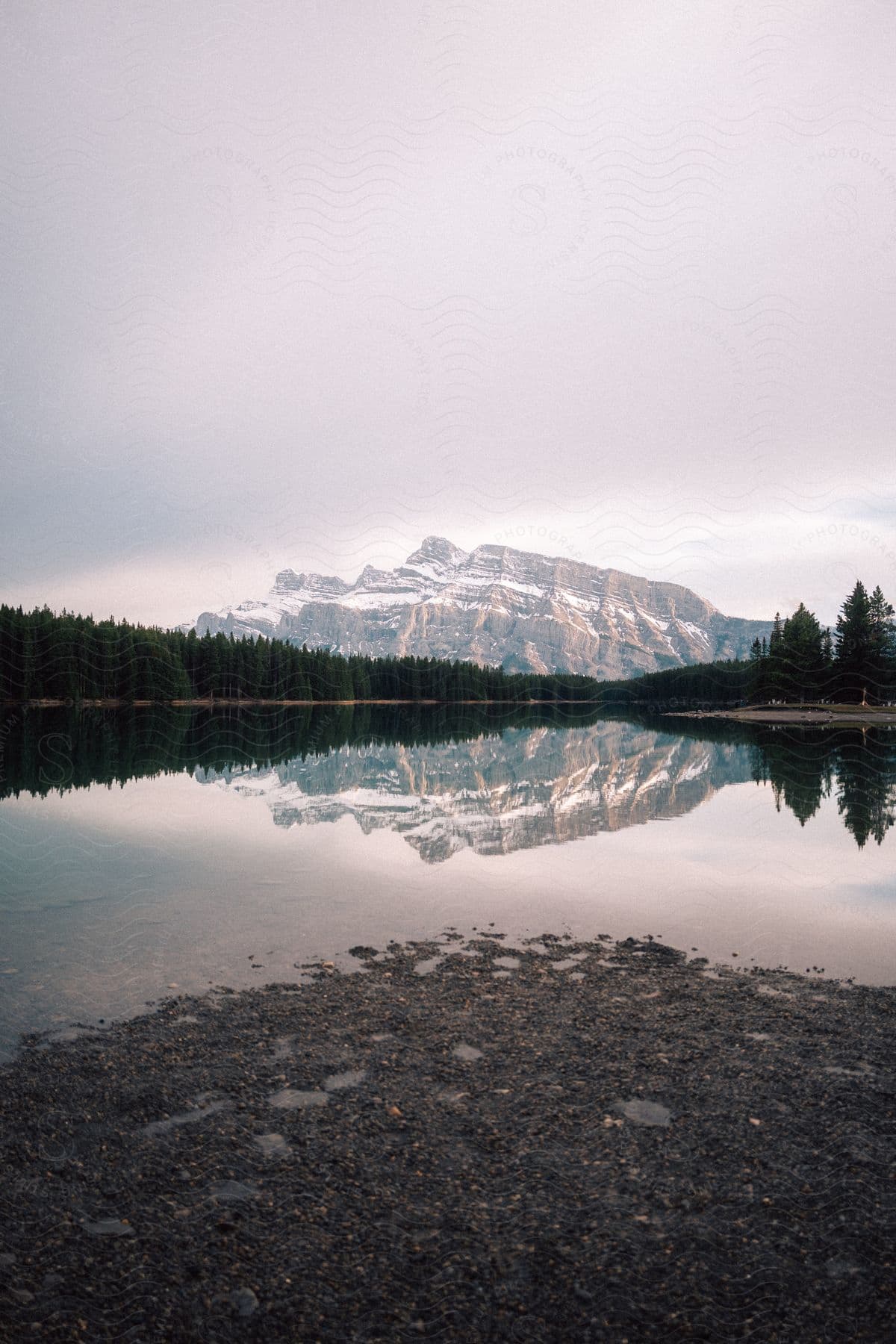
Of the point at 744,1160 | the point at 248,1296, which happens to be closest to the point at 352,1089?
the point at 248,1296

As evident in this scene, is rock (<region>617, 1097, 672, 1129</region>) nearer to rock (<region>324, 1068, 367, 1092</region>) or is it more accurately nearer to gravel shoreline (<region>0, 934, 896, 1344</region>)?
gravel shoreline (<region>0, 934, 896, 1344</region>)

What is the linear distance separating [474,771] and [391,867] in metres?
28.2

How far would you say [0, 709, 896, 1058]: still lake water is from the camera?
48.0 feet

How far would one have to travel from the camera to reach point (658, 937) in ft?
52.9

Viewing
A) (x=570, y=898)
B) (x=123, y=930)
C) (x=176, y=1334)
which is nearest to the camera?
(x=176, y=1334)

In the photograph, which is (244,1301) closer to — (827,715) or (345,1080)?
(345,1080)

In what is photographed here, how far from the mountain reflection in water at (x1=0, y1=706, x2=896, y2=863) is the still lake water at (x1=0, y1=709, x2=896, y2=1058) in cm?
31

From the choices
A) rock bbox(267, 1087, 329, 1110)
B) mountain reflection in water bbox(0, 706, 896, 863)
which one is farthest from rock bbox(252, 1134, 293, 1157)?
mountain reflection in water bbox(0, 706, 896, 863)

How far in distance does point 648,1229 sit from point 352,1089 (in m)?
4.00

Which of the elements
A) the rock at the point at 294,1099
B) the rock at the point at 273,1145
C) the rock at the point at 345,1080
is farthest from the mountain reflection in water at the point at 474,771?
the rock at the point at 273,1145

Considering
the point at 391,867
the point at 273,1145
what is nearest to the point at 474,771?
the point at 391,867

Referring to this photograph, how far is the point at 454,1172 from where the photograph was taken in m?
7.91

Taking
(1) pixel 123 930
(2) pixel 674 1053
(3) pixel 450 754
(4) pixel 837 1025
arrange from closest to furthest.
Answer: (2) pixel 674 1053, (4) pixel 837 1025, (1) pixel 123 930, (3) pixel 450 754

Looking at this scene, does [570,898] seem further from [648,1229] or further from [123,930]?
[648,1229]
